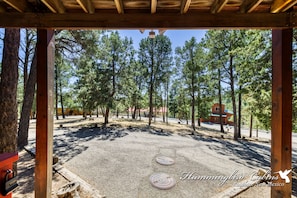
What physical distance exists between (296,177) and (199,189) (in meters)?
3.24

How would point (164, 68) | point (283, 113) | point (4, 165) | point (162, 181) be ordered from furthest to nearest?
point (164, 68) → point (162, 181) → point (283, 113) → point (4, 165)

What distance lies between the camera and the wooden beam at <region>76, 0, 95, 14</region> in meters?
1.47

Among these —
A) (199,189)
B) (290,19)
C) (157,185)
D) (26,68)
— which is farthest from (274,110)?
(26,68)

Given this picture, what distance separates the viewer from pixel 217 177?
13.1 ft

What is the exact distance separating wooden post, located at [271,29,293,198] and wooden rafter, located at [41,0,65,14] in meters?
2.49

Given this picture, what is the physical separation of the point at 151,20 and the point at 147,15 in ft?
0.24

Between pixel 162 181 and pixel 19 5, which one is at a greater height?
pixel 19 5

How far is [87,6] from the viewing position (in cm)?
153

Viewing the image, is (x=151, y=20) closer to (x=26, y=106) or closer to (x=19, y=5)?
(x=19, y=5)

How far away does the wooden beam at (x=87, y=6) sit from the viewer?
147 cm

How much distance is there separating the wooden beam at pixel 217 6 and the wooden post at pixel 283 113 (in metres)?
0.80

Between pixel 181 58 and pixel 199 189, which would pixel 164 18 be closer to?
pixel 199 189

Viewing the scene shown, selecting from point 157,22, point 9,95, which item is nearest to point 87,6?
point 157,22

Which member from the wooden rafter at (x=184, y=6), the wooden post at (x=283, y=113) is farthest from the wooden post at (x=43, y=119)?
the wooden post at (x=283, y=113)
